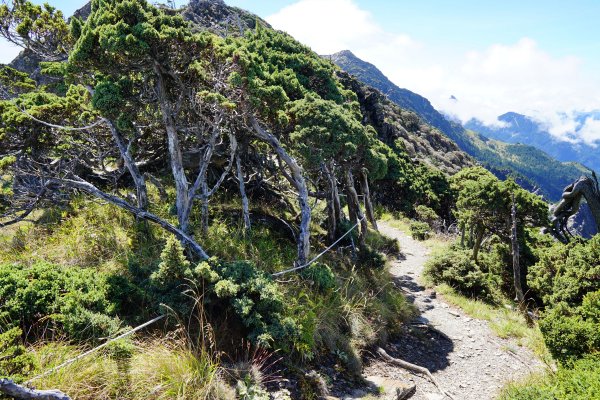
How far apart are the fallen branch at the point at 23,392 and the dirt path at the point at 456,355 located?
6067 mm

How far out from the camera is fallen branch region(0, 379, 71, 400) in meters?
3.66

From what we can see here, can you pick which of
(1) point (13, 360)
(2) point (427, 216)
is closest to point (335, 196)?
(1) point (13, 360)

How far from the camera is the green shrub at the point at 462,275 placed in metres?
13.2

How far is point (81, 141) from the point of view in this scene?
10.5 m

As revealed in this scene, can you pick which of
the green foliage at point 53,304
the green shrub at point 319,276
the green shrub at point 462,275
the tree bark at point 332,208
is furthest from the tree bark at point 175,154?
the green shrub at point 462,275

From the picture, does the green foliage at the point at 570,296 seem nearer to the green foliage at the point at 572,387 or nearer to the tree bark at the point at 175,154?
the green foliage at the point at 572,387

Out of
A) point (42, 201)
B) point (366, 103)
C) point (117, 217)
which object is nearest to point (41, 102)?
point (42, 201)

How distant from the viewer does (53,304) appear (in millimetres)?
5492

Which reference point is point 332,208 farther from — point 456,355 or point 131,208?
point 131,208

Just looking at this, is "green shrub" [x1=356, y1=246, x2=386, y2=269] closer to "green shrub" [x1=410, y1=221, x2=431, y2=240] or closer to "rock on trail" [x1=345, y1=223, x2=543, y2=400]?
"rock on trail" [x1=345, y1=223, x2=543, y2=400]

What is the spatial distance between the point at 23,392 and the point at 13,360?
1.44 feet

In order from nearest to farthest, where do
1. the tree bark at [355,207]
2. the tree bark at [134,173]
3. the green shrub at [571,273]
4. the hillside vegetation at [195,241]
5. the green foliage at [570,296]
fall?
the hillside vegetation at [195,241]
the green foliage at [570,296]
the tree bark at [134,173]
the green shrub at [571,273]
the tree bark at [355,207]

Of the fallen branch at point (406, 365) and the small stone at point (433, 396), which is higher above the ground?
the fallen branch at point (406, 365)

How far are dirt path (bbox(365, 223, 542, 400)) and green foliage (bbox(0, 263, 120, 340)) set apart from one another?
5714 mm
